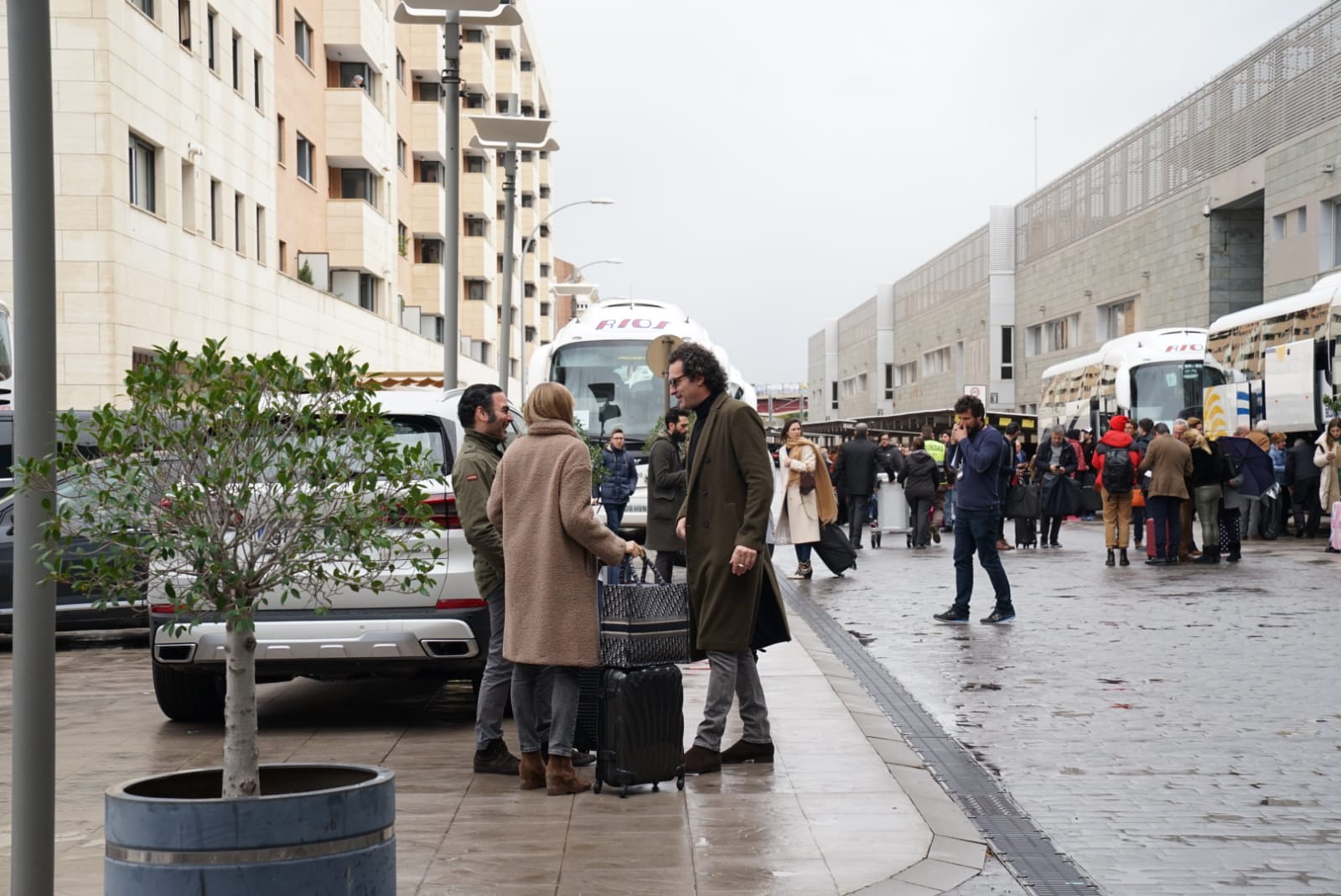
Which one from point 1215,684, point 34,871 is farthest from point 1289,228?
point 34,871

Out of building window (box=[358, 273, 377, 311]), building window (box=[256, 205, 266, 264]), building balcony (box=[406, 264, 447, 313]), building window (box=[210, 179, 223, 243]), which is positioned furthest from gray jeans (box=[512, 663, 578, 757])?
building balcony (box=[406, 264, 447, 313])

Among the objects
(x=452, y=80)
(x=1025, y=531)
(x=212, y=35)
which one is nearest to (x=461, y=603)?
(x=452, y=80)

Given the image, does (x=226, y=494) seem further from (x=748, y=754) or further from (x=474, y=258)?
(x=474, y=258)

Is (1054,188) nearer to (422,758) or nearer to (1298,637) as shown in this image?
(1298,637)

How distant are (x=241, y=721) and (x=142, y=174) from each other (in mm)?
24294

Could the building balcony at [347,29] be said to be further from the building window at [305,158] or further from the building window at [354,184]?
the building window at [305,158]

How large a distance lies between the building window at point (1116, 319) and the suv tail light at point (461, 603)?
57132 mm

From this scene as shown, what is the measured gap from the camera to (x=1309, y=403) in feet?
92.1

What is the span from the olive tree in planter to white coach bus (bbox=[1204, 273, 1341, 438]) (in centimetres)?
2518

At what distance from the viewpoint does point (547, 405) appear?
717 cm

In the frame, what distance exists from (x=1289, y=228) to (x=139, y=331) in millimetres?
31766

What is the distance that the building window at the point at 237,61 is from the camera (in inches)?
1315

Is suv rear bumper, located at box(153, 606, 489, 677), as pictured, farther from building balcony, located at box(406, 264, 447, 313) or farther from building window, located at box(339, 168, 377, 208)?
building balcony, located at box(406, 264, 447, 313)

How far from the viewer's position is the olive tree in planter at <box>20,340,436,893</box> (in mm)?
4605
